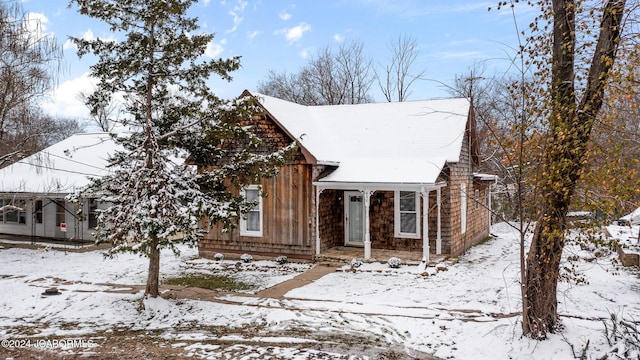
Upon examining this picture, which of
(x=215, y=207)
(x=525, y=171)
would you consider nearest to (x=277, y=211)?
(x=215, y=207)

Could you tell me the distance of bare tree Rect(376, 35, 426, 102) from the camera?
113 feet

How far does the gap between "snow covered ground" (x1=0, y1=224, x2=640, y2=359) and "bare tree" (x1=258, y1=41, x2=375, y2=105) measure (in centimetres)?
2631

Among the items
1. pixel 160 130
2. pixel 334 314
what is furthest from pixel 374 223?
pixel 160 130

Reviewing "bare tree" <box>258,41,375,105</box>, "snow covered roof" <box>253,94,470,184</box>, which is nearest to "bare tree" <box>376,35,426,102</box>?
"bare tree" <box>258,41,375,105</box>

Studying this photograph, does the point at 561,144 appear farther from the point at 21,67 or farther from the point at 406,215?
the point at 21,67

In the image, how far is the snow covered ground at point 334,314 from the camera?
7.46m

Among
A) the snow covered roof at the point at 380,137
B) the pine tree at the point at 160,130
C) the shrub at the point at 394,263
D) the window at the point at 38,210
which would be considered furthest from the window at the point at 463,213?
the window at the point at 38,210

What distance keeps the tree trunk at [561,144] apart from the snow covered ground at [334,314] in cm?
45

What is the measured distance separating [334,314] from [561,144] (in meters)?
5.24

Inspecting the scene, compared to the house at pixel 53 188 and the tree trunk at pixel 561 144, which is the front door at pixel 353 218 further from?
the house at pixel 53 188

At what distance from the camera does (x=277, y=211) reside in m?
15.2

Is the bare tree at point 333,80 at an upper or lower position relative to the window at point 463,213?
upper

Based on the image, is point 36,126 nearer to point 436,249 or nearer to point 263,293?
point 263,293

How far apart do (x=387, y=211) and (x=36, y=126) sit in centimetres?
1168
